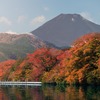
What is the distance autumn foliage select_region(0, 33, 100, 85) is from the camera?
6888 centimetres

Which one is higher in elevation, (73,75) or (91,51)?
(91,51)

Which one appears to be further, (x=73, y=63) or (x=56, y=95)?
(x=73, y=63)

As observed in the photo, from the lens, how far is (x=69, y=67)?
72938 millimetres

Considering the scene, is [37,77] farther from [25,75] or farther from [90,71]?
[90,71]

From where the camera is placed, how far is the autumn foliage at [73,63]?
68875 mm

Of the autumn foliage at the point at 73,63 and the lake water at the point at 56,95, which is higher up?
the autumn foliage at the point at 73,63

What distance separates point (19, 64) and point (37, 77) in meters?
17.7

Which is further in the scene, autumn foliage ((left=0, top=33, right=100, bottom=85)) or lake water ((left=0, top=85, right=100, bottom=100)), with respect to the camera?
autumn foliage ((left=0, top=33, right=100, bottom=85))

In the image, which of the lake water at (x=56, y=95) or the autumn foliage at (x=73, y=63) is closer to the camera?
the lake water at (x=56, y=95)

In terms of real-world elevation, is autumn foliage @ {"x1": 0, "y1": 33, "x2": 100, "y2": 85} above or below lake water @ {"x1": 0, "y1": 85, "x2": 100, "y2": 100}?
above

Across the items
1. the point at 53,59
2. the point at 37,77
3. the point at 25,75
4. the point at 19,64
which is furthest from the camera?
the point at 19,64

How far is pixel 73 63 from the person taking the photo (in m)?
71.7

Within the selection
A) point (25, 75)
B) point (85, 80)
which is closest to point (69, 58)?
point (85, 80)

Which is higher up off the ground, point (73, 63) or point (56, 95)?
point (73, 63)
